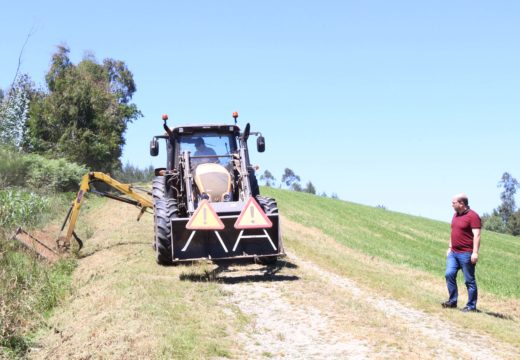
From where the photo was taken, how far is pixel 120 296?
27.1 feet

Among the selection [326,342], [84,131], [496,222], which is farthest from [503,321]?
[496,222]

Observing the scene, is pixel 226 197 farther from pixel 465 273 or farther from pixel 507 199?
pixel 507 199

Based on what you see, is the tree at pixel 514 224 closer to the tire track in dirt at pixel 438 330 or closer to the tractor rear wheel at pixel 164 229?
the tire track in dirt at pixel 438 330

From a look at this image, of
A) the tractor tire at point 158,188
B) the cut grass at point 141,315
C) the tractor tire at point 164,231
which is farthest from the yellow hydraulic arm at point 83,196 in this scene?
the tractor tire at point 164,231

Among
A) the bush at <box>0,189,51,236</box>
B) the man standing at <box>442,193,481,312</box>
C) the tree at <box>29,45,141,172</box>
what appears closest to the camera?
the man standing at <box>442,193,481,312</box>

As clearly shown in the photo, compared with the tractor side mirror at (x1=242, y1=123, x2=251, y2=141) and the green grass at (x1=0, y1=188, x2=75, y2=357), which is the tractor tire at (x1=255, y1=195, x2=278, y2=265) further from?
the green grass at (x1=0, y1=188, x2=75, y2=357)

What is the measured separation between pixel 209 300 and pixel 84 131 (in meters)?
34.7

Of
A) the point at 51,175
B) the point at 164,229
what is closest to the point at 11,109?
the point at 164,229

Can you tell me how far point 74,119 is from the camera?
40625 millimetres

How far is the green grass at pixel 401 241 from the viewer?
18.3 m

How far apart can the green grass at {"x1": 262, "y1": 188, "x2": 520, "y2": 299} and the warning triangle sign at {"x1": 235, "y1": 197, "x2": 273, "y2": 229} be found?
7113mm

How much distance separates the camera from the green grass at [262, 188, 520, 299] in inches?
722

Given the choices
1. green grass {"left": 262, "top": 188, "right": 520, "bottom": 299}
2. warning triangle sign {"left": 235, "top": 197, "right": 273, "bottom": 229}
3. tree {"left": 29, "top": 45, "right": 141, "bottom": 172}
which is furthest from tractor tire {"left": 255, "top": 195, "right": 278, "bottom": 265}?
tree {"left": 29, "top": 45, "right": 141, "bottom": 172}

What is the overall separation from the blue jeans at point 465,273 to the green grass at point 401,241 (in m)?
4.99
